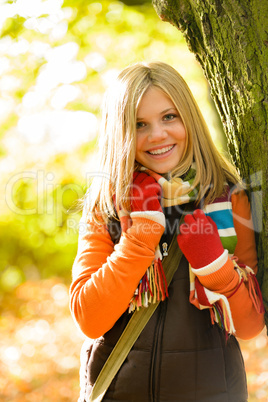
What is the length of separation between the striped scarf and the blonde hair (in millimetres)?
43

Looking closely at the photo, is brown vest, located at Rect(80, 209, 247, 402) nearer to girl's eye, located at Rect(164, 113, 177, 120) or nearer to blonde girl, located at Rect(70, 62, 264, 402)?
blonde girl, located at Rect(70, 62, 264, 402)

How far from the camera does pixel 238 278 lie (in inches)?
66.6

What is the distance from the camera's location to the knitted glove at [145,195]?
5.84 feet

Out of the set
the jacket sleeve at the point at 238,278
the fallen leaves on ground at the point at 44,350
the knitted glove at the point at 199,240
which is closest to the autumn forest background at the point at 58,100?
the fallen leaves on ground at the point at 44,350

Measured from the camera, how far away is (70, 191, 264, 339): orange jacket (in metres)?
1.67

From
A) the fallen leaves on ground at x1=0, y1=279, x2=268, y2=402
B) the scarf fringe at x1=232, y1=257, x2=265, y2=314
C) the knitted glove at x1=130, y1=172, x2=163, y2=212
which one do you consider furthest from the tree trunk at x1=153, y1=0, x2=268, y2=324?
the fallen leaves on ground at x1=0, y1=279, x2=268, y2=402

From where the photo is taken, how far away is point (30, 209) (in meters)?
5.81

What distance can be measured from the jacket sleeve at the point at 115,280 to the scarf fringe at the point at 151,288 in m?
0.03

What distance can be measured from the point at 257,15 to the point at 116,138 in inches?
28.2

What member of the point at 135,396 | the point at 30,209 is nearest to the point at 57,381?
the point at 30,209

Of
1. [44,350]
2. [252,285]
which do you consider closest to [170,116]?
[252,285]

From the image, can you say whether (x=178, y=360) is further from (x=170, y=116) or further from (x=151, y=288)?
(x=170, y=116)

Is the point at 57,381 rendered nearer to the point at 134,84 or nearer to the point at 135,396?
the point at 135,396

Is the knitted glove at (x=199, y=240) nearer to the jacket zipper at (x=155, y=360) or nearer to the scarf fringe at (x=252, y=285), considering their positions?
the scarf fringe at (x=252, y=285)
